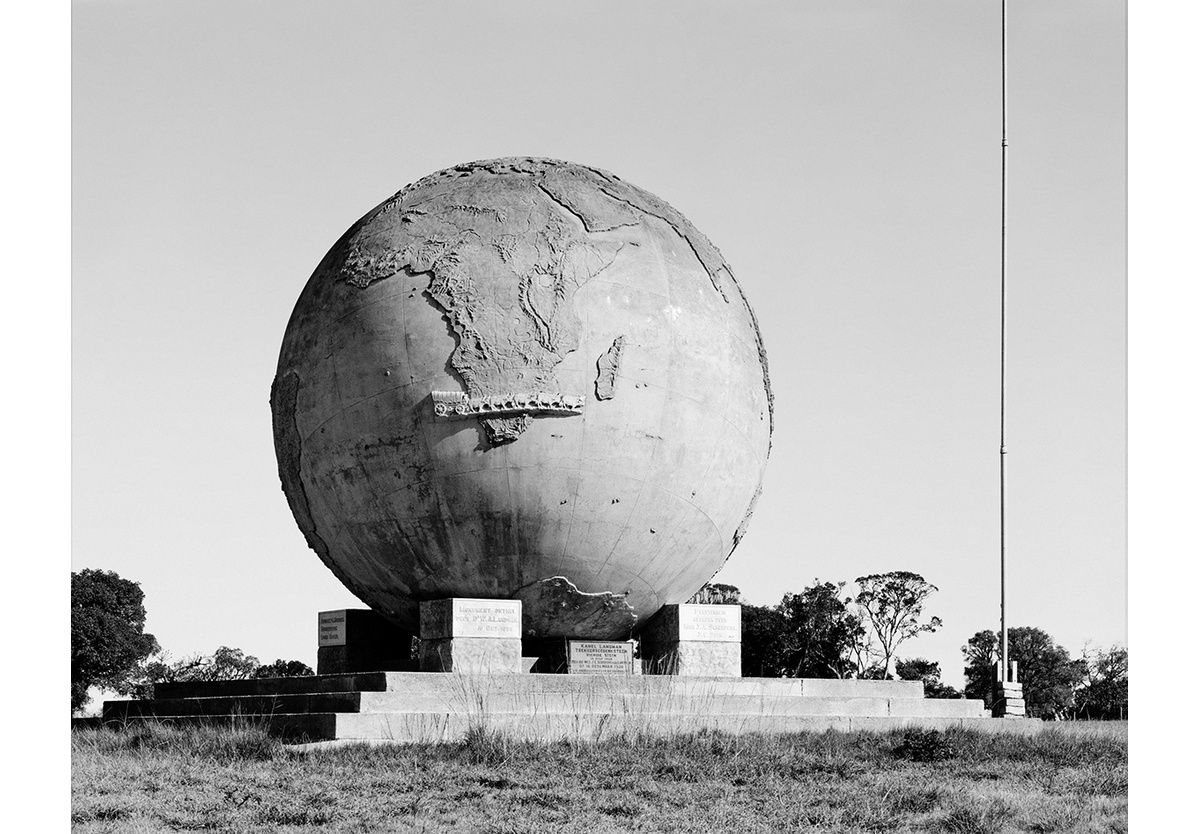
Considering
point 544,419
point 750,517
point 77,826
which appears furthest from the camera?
point 750,517

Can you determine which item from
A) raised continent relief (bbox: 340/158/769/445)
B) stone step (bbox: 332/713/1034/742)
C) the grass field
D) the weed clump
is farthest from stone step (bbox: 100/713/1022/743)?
raised continent relief (bbox: 340/158/769/445)

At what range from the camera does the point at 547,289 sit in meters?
16.4

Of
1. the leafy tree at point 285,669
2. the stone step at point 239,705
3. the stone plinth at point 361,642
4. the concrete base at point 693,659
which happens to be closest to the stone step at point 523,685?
the stone step at point 239,705

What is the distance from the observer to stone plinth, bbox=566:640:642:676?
57.1ft

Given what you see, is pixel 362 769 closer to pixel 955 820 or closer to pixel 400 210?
pixel 955 820

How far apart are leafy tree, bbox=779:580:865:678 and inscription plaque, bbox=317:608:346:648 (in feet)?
75.2

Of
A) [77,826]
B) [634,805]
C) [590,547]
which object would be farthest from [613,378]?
[77,826]

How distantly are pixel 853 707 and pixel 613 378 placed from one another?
4.91m

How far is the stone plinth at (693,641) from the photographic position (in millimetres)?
17797

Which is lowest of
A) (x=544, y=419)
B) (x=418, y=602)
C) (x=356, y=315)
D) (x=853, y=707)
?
(x=853, y=707)

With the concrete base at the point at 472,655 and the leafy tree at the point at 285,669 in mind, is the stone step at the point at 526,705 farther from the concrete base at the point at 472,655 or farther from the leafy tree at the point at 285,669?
the leafy tree at the point at 285,669

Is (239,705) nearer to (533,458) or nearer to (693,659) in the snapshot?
(533,458)

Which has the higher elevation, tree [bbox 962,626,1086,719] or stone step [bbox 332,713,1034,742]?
stone step [bbox 332,713,1034,742]

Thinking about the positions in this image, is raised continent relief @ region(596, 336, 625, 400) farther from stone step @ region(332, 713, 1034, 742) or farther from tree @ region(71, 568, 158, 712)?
tree @ region(71, 568, 158, 712)
